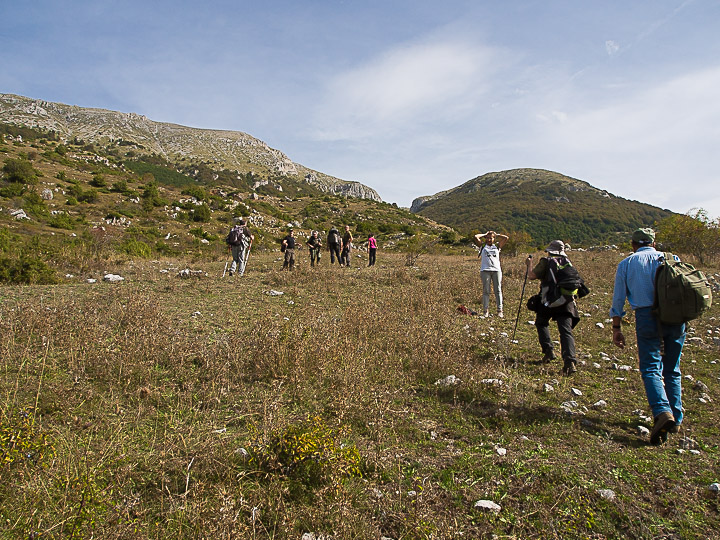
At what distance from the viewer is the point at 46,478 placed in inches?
84.9

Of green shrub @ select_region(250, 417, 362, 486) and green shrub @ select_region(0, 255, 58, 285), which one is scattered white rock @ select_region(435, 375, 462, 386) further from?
green shrub @ select_region(0, 255, 58, 285)

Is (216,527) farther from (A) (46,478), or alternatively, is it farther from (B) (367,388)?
(B) (367,388)

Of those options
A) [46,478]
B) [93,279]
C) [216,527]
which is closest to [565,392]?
[216,527]

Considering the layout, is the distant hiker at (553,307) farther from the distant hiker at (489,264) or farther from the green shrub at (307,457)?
the green shrub at (307,457)

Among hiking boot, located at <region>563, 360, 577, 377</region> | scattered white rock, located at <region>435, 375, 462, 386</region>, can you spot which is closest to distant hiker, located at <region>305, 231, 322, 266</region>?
scattered white rock, located at <region>435, 375, 462, 386</region>

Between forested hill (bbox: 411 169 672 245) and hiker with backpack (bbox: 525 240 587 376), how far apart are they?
62211 millimetres

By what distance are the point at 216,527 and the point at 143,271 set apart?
1048cm

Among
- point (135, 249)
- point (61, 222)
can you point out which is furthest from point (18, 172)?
point (135, 249)

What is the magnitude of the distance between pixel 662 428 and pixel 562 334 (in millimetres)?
1969

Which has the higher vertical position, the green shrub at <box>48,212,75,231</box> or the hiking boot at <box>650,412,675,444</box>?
the green shrub at <box>48,212,75,231</box>

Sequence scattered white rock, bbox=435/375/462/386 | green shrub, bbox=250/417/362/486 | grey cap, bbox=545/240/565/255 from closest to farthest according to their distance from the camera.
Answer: green shrub, bbox=250/417/362/486
scattered white rock, bbox=435/375/462/386
grey cap, bbox=545/240/565/255

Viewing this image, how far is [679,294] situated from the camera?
3.30m

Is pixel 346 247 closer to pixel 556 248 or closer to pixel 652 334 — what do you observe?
pixel 556 248

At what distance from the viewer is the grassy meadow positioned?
2100 mm
